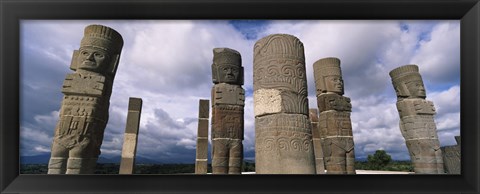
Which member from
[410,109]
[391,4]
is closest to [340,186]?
[391,4]

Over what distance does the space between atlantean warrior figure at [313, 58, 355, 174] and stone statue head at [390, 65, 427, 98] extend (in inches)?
77.7

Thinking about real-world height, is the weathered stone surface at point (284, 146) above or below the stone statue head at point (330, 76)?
below

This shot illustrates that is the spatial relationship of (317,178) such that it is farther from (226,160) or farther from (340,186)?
(226,160)

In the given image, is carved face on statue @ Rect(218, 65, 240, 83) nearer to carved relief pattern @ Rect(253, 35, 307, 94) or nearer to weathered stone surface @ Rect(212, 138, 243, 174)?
weathered stone surface @ Rect(212, 138, 243, 174)

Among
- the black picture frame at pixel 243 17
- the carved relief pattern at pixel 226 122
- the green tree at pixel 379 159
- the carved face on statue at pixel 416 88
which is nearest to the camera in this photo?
the black picture frame at pixel 243 17

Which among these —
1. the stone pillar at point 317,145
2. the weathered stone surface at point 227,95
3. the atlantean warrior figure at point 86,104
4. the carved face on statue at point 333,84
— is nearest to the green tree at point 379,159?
the stone pillar at point 317,145

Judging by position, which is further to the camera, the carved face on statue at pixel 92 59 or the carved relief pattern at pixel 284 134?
the carved face on statue at pixel 92 59

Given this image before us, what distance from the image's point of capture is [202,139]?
36.7 feet

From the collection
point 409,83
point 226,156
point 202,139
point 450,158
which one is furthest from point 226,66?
point 450,158

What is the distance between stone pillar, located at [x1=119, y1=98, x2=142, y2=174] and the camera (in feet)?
33.6

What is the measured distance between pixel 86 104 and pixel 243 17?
5.47 metres

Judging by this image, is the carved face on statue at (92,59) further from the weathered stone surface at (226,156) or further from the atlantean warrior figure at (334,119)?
the atlantean warrior figure at (334,119)

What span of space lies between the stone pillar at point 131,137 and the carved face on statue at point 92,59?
161 inches

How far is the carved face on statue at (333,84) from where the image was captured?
10633 millimetres
